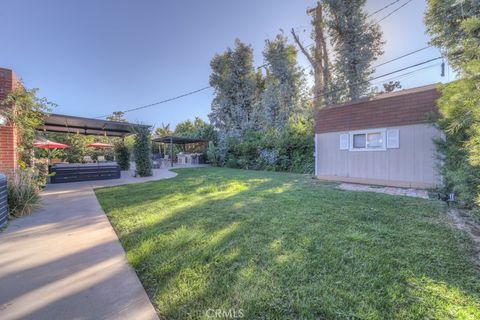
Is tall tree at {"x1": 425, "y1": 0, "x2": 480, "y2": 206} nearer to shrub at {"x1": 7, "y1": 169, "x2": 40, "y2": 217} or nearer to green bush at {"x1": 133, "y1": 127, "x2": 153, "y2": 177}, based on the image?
shrub at {"x1": 7, "y1": 169, "x2": 40, "y2": 217}

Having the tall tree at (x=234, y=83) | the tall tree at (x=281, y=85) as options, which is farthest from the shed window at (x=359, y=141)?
the tall tree at (x=234, y=83)

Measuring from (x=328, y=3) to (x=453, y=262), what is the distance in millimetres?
16917

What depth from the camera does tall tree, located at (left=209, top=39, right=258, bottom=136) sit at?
912 inches

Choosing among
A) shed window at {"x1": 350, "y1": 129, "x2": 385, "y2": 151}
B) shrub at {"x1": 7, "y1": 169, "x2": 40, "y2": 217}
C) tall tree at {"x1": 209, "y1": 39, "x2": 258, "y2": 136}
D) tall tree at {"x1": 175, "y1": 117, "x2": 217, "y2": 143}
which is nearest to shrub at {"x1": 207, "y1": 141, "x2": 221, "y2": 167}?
tall tree at {"x1": 175, "y1": 117, "x2": 217, "y2": 143}

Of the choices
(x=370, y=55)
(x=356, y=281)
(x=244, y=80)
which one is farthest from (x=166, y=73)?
(x=356, y=281)

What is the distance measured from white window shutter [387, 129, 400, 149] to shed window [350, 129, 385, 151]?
0.19m

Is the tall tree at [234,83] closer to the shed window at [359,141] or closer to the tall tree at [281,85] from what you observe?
the tall tree at [281,85]

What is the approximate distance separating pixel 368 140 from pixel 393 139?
0.84m

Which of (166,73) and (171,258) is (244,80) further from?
(171,258)

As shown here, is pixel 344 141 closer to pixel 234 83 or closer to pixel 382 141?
pixel 382 141

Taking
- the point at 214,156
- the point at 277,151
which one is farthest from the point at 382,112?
the point at 214,156

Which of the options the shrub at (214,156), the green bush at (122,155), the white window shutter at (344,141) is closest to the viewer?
the white window shutter at (344,141)

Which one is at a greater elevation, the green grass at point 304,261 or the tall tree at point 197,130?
the tall tree at point 197,130

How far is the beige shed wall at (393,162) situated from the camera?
22.2ft
